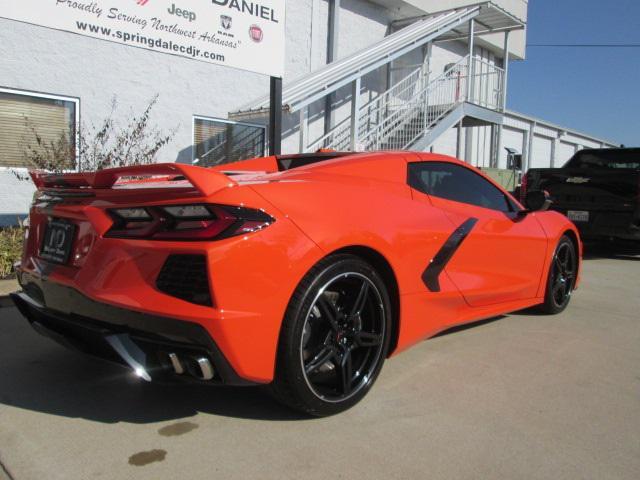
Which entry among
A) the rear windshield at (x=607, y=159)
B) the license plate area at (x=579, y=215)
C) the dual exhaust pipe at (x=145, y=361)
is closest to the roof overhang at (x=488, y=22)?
the rear windshield at (x=607, y=159)

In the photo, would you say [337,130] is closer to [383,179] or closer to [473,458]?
[383,179]

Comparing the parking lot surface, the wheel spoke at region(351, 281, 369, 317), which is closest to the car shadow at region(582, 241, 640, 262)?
the parking lot surface

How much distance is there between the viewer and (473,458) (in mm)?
2510

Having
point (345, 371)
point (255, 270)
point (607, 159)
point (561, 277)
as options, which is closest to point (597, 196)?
point (607, 159)

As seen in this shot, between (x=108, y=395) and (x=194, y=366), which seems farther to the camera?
(x=108, y=395)

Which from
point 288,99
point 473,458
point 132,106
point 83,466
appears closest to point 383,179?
point 473,458

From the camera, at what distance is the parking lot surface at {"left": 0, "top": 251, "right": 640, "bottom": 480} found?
94.9 inches

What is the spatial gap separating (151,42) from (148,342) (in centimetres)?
496

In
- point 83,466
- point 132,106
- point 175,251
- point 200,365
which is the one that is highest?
point 132,106

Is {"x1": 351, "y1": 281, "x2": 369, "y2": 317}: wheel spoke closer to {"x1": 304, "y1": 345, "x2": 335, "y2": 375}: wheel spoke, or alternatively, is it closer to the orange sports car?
the orange sports car

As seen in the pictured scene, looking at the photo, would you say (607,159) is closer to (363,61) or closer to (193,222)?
(363,61)

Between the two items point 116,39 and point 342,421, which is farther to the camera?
point 116,39

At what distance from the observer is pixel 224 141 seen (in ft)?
34.9

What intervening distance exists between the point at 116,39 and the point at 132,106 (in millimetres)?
3010
